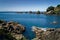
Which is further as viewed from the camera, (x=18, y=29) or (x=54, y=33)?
(x=18, y=29)

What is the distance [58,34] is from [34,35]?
5.85 m

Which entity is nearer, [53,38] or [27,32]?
[53,38]

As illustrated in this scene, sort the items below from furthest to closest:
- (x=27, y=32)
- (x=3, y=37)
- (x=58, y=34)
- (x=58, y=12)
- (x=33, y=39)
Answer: (x=58, y=12) → (x=27, y=32) → (x=33, y=39) → (x=3, y=37) → (x=58, y=34)

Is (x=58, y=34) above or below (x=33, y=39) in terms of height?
above

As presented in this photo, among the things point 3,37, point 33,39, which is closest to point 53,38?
point 3,37

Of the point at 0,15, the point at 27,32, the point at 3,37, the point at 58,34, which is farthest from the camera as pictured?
the point at 0,15

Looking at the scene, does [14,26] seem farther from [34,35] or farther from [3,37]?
[3,37]

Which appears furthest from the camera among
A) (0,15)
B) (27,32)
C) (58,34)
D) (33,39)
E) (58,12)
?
(58,12)

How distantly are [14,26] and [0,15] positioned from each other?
202 centimetres

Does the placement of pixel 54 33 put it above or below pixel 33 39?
above

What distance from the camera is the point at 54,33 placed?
19.2 feet

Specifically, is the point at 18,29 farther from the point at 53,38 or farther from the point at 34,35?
the point at 53,38

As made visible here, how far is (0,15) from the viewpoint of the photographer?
12.6m

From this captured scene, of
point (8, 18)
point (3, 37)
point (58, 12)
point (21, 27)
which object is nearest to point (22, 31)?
point (21, 27)
